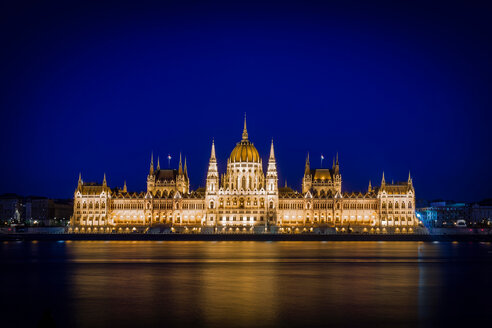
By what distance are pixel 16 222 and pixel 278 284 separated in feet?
461

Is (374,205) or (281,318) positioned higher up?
(374,205)

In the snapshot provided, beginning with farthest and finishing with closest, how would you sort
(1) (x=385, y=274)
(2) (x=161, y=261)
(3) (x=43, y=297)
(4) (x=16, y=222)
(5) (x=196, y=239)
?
(4) (x=16, y=222) < (5) (x=196, y=239) < (2) (x=161, y=261) < (1) (x=385, y=274) < (3) (x=43, y=297)

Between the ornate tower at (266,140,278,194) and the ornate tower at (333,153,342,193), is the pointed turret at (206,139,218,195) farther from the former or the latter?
the ornate tower at (333,153,342,193)

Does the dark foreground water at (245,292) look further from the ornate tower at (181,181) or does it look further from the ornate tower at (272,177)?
the ornate tower at (181,181)

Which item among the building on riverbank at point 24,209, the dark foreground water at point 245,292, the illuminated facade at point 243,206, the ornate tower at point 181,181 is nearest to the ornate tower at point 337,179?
the illuminated facade at point 243,206

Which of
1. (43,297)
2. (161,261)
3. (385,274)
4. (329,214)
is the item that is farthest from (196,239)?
(43,297)

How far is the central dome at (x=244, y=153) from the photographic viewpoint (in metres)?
160

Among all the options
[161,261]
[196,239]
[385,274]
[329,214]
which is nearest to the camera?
[385,274]

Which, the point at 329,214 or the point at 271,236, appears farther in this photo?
the point at 329,214

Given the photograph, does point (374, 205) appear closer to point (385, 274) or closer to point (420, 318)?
point (385, 274)

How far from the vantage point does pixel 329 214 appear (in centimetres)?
15450

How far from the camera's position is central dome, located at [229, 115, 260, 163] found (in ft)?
523

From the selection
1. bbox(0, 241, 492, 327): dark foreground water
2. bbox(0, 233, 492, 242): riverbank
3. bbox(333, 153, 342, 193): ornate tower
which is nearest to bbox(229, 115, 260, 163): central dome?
bbox(333, 153, 342, 193): ornate tower

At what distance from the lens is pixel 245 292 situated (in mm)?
44375
